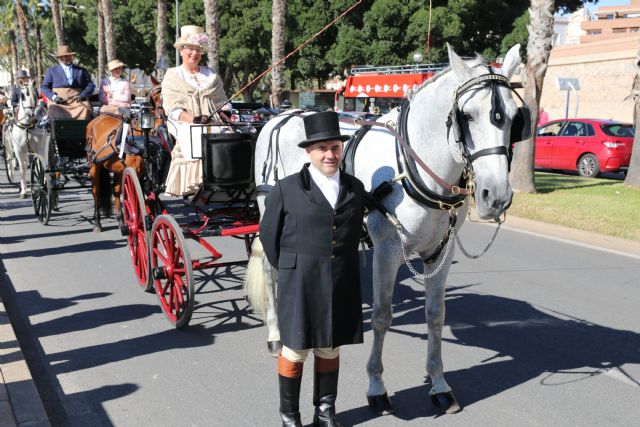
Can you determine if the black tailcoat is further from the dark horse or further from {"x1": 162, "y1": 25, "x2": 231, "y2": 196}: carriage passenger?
the dark horse

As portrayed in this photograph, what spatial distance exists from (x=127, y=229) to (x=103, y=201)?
2.34m

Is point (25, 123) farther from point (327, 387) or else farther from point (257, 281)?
point (327, 387)

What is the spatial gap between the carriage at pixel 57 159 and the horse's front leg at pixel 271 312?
5.38m

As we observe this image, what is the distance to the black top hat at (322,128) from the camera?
11.5 ft

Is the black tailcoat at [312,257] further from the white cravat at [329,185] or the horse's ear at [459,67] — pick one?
the horse's ear at [459,67]

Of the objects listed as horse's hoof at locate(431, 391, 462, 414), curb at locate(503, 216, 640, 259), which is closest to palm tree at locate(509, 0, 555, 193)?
curb at locate(503, 216, 640, 259)

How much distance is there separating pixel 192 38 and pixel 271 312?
8.49 feet

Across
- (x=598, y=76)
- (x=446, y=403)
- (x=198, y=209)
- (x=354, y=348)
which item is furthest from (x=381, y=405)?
(x=598, y=76)

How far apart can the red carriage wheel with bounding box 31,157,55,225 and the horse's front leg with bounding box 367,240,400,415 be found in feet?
22.6

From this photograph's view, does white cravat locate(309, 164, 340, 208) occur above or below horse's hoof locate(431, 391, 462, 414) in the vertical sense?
above

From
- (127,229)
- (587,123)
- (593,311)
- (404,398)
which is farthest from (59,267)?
(587,123)

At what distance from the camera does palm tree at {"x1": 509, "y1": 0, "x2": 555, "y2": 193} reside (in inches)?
508

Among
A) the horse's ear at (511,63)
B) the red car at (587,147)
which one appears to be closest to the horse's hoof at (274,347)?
the horse's ear at (511,63)

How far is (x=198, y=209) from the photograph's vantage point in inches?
250
